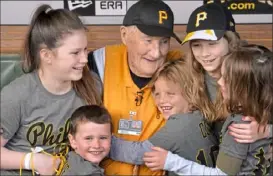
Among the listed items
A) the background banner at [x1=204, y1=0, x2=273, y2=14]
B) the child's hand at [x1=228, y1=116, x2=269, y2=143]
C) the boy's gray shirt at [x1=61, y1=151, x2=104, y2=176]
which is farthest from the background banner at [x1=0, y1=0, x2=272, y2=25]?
the child's hand at [x1=228, y1=116, x2=269, y2=143]

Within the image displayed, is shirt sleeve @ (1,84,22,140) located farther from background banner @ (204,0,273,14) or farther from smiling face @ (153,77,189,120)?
background banner @ (204,0,273,14)

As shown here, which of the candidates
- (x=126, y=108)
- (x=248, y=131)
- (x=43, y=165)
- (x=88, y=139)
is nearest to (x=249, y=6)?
(x=126, y=108)

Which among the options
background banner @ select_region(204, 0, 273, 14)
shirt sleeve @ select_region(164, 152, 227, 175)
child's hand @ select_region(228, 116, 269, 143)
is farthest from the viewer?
background banner @ select_region(204, 0, 273, 14)

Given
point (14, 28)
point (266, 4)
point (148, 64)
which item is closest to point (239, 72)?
point (148, 64)

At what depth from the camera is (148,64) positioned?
2855mm

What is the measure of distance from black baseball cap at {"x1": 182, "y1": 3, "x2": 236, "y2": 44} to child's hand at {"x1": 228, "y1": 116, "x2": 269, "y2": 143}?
0.45 metres

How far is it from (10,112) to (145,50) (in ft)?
2.22

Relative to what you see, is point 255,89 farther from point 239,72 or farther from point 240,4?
point 240,4

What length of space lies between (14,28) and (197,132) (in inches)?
54.0

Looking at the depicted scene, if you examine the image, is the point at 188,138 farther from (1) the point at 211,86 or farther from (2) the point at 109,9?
(2) the point at 109,9

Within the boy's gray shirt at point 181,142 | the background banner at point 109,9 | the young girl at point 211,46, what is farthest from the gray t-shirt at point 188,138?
the background banner at point 109,9

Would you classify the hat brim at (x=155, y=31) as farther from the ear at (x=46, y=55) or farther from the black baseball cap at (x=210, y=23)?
the ear at (x=46, y=55)

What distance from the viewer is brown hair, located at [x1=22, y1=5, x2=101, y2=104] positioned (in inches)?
107

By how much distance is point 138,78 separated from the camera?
2922 millimetres
